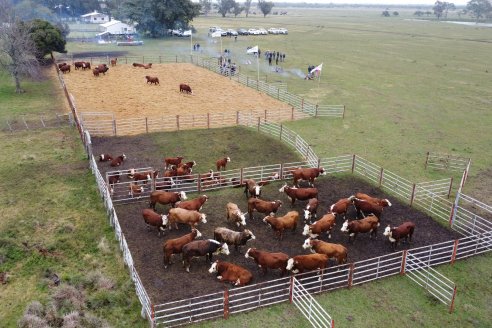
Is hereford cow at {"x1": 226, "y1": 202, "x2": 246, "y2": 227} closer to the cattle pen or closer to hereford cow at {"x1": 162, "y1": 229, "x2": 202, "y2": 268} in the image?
hereford cow at {"x1": 162, "y1": 229, "x2": 202, "y2": 268}

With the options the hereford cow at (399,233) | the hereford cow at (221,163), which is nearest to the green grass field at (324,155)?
the hereford cow at (399,233)

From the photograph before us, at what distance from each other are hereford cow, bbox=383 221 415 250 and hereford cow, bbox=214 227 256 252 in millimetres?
3904

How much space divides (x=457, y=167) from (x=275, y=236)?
10.3m

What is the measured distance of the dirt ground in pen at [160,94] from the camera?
2656 cm

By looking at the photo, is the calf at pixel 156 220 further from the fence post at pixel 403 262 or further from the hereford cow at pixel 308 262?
the fence post at pixel 403 262

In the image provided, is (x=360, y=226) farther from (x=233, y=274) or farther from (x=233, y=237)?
(x=233, y=274)

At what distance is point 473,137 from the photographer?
76.0ft

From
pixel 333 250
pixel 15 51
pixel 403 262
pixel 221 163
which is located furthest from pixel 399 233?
pixel 15 51

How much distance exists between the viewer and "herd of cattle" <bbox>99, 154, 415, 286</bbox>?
10898 mm

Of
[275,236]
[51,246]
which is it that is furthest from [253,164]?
[51,246]

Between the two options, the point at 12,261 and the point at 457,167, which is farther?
the point at 457,167

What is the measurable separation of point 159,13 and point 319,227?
57126 mm

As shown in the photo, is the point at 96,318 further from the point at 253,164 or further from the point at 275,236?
the point at 253,164

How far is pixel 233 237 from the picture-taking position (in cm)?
1193
